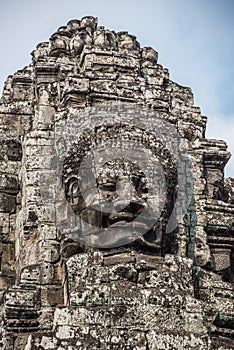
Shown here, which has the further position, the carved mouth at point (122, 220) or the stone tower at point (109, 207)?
the carved mouth at point (122, 220)

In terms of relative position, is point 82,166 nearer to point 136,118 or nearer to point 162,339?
point 136,118

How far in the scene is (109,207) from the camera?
351 inches

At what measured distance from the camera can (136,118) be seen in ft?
33.6

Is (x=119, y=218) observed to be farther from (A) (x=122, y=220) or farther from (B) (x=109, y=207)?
(B) (x=109, y=207)

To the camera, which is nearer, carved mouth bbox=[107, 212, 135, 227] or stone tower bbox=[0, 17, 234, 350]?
stone tower bbox=[0, 17, 234, 350]

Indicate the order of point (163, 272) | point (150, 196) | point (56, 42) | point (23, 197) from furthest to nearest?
point (56, 42)
point (23, 197)
point (150, 196)
point (163, 272)

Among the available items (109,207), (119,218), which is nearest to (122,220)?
(119,218)

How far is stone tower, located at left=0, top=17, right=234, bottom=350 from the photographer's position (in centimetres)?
820

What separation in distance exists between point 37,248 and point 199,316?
7.04 ft

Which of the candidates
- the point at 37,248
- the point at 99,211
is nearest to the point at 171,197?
the point at 99,211

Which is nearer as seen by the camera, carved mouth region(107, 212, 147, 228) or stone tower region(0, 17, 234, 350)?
stone tower region(0, 17, 234, 350)

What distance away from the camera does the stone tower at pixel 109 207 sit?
8.20m

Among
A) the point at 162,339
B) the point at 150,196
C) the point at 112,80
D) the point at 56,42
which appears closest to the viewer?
→ the point at 162,339

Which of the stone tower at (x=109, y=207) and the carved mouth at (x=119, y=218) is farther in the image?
the carved mouth at (x=119, y=218)
